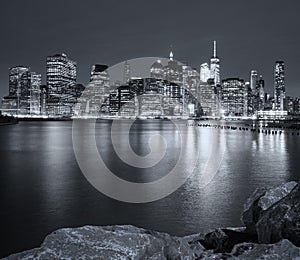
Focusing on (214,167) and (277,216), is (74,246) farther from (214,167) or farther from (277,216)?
(214,167)

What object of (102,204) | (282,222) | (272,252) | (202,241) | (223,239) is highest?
(282,222)

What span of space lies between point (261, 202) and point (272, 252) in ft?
5.65

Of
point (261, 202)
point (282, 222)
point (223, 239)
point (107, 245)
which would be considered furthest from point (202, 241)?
point (107, 245)

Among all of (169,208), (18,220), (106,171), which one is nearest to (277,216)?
(169,208)

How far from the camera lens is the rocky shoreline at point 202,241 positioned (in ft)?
15.4

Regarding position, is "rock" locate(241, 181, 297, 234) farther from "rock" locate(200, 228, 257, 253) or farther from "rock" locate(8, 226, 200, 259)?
"rock" locate(8, 226, 200, 259)

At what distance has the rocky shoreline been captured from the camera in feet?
15.4

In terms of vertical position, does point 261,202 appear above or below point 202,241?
above

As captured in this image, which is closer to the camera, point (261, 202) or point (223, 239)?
point (223, 239)

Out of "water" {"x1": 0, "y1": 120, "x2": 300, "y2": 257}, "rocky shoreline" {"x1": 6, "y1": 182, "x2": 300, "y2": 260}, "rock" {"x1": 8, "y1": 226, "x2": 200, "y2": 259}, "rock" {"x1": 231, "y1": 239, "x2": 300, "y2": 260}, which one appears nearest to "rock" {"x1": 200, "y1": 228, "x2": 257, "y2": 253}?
"rocky shoreline" {"x1": 6, "y1": 182, "x2": 300, "y2": 260}

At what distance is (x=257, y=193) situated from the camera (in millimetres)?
7594

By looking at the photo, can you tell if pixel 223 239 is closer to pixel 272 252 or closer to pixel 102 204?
pixel 272 252

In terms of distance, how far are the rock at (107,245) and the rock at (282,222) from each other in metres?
1.56

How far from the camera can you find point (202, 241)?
6.87 metres
